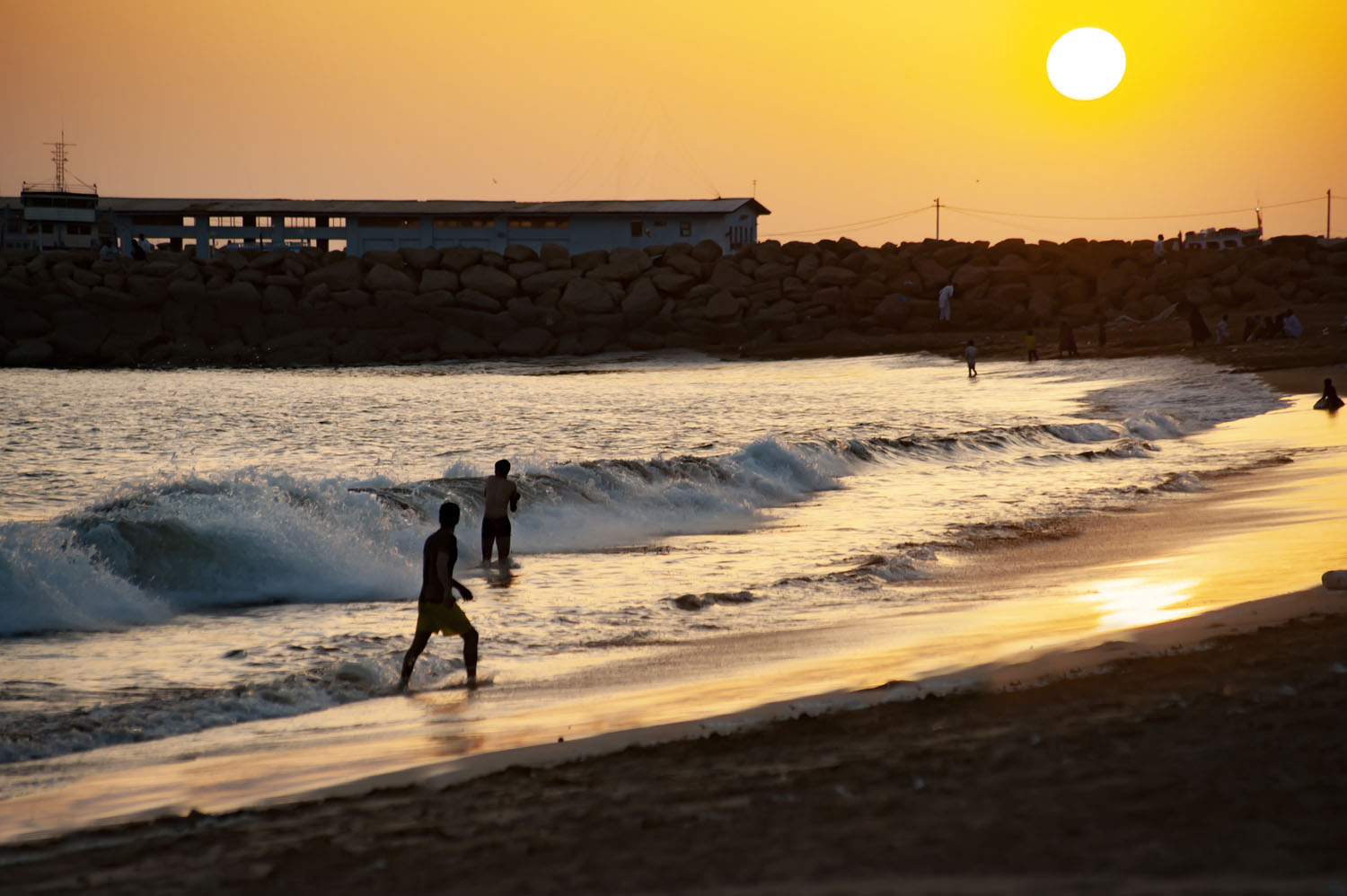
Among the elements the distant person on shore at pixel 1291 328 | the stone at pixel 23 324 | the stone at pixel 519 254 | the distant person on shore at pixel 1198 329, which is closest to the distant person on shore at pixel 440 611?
the distant person on shore at pixel 1198 329

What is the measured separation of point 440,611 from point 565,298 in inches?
1929

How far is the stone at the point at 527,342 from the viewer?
5462 cm

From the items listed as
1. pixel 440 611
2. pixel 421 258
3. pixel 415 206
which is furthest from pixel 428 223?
pixel 440 611

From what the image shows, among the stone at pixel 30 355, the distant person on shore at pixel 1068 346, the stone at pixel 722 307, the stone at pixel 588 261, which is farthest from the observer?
the stone at pixel 588 261

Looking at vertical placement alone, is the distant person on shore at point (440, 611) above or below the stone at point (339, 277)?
below

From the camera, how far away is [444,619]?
834 centimetres

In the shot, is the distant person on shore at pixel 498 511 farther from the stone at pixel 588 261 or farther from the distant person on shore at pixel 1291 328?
the stone at pixel 588 261

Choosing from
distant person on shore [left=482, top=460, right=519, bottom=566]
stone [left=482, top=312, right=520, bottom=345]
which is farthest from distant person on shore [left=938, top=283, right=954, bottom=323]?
distant person on shore [left=482, top=460, right=519, bottom=566]

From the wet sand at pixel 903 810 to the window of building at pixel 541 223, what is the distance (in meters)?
69.4

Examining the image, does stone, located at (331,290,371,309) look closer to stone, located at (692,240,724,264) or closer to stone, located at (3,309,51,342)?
stone, located at (3,309,51,342)

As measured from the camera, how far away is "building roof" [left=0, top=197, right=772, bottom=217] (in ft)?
241

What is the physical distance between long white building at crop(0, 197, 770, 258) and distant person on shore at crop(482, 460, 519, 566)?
6076 cm

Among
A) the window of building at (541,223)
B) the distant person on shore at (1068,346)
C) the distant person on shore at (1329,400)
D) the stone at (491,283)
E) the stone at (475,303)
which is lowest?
the distant person on shore at (1329,400)

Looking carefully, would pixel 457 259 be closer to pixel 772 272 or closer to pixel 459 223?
pixel 772 272
